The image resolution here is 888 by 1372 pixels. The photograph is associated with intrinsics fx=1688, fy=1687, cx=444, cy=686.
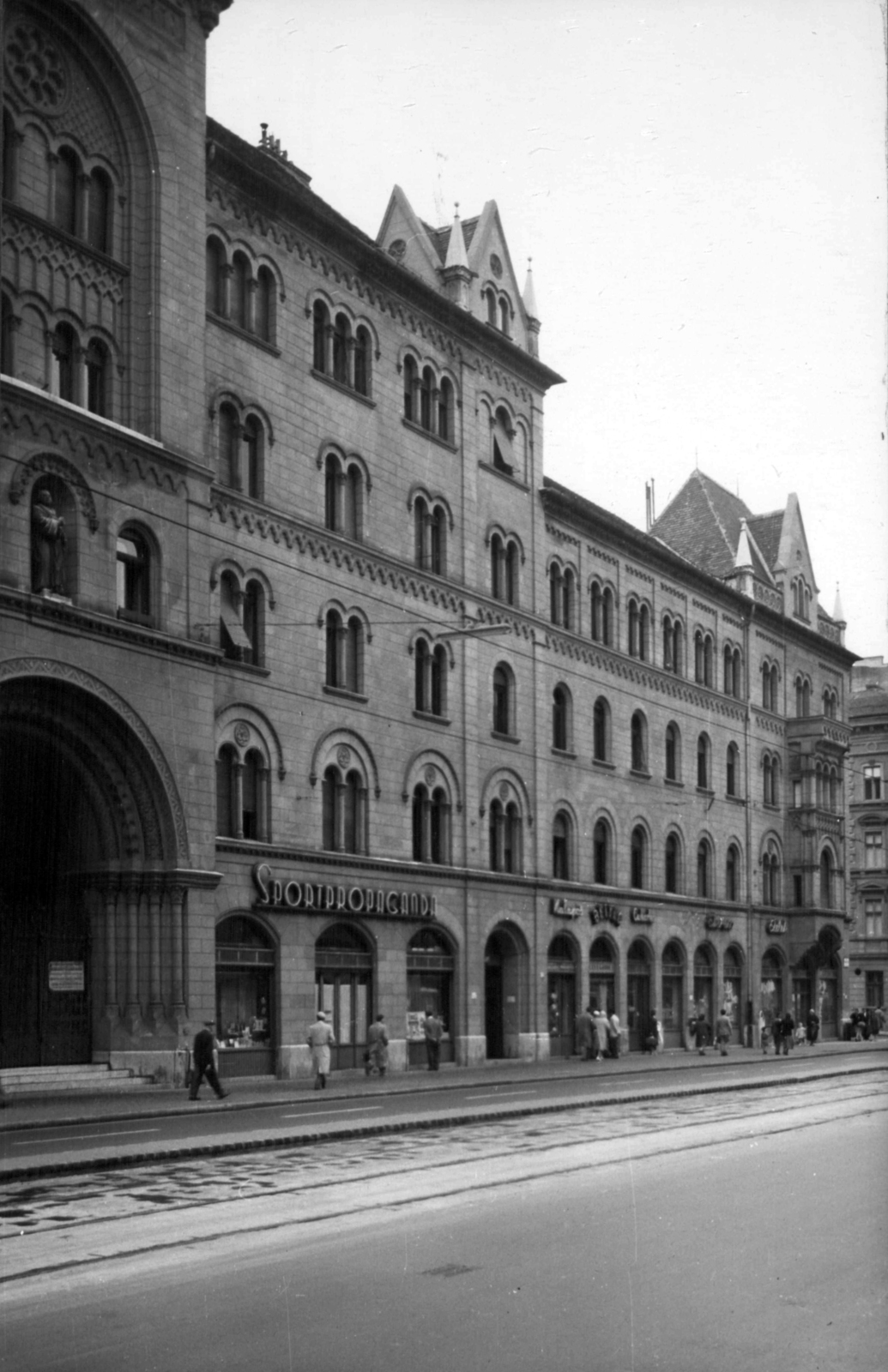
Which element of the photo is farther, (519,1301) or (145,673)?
(145,673)

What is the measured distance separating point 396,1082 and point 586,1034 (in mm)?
13375

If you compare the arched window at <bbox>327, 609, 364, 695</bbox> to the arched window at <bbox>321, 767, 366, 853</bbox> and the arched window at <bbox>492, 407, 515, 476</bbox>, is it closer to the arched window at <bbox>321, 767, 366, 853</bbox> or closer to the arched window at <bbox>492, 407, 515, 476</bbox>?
the arched window at <bbox>321, 767, 366, 853</bbox>

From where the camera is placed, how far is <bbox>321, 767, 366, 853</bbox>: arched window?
128 feet

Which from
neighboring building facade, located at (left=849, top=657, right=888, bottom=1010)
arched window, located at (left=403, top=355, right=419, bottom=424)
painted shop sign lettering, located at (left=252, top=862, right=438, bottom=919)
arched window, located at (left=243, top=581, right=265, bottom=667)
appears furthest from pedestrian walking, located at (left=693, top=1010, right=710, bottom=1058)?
neighboring building facade, located at (left=849, top=657, right=888, bottom=1010)

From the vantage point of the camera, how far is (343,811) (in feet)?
130

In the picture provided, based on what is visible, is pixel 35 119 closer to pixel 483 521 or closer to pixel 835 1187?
pixel 483 521

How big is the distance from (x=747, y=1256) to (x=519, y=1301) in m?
2.39

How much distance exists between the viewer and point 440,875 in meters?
43.1

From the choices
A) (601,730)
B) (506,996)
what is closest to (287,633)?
(506,996)

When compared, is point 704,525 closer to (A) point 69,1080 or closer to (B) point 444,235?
(B) point 444,235

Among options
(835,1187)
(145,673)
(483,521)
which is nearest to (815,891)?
(483,521)

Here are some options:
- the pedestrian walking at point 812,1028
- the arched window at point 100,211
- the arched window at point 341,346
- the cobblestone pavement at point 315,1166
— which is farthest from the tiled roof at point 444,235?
the pedestrian walking at point 812,1028

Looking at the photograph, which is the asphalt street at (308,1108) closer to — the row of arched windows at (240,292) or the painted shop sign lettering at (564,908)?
the painted shop sign lettering at (564,908)

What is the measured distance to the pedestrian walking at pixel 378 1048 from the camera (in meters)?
37.7
